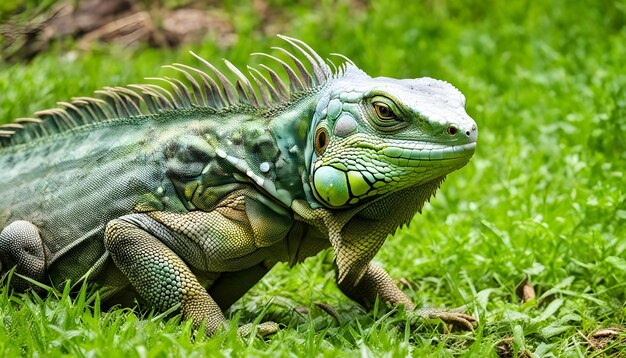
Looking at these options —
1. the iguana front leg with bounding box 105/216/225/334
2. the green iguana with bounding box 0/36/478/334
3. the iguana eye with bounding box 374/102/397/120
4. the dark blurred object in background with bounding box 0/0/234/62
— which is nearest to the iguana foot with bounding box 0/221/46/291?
the green iguana with bounding box 0/36/478/334

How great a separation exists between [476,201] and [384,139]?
358 centimetres

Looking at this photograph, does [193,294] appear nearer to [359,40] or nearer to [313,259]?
[313,259]

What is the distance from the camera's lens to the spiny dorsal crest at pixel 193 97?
5832 millimetres

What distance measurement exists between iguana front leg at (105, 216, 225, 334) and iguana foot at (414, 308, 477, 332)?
140cm

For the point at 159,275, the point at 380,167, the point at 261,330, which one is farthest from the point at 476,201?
the point at 159,275

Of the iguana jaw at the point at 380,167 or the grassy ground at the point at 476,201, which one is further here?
the grassy ground at the point at 476,201

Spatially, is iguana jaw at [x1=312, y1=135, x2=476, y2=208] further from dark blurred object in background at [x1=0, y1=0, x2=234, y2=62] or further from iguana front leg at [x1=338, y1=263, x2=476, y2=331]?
dark blurred object in background at [x1=0, y1=0, x2=234, y2=62]

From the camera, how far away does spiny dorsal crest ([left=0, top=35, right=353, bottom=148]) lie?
583cm

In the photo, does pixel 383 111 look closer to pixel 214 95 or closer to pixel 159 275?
pixel 214 95

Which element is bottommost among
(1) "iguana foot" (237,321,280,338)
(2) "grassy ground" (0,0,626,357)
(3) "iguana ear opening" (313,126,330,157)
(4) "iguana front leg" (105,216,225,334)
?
(2) "grassy ground" (0,0,626,357)

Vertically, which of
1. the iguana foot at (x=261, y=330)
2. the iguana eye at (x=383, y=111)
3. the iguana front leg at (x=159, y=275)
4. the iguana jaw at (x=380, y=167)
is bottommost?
the iguana foot at (x=261, y=330)

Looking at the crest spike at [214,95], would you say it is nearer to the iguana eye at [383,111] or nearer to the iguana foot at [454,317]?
the iguana eye at [383,111]

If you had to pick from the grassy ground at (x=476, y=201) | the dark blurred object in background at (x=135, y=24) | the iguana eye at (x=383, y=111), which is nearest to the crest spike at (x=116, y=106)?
the grassy ground at (x=476, y=201)

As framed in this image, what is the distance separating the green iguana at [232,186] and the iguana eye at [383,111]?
1 cm
